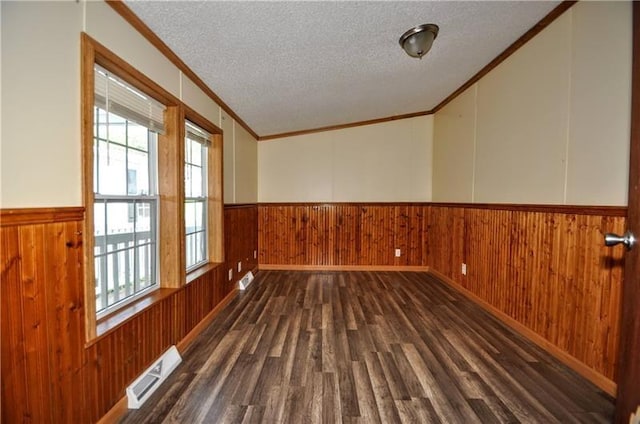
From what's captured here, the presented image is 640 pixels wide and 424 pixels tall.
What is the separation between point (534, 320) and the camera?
7.44 feet

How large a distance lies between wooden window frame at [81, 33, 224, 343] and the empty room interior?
0.04 ft

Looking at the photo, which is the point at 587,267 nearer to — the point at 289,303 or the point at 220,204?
the point at 289,303

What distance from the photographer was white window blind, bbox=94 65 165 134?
1466 millimetres

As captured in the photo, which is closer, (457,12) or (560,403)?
(560,403)

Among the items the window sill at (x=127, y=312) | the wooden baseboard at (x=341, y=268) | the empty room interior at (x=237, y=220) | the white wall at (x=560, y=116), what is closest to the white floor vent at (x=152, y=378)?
the empty room interior at (x=237, y=220)

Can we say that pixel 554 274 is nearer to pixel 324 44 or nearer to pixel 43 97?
pixel 324 44

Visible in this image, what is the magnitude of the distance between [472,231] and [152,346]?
331cm

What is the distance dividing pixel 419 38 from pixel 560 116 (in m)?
1.19

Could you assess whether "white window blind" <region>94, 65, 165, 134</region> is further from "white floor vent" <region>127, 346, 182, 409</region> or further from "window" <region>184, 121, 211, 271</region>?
"white floor vent" <region>127, 346, 182, 409</region>

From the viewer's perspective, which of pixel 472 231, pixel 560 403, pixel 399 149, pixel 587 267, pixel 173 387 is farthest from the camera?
pixel 399 149

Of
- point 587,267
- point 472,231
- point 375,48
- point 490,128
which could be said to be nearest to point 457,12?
point 375,48

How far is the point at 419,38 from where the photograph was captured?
6.82ft

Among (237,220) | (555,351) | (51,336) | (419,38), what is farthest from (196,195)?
(555,351)

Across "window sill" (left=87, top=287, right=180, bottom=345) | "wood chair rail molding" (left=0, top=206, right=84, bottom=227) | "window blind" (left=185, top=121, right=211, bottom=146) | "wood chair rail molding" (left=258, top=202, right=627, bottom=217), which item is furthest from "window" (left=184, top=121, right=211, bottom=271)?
"wood chair rail molding" (left=258, top=202, right=627, bottom=217)
